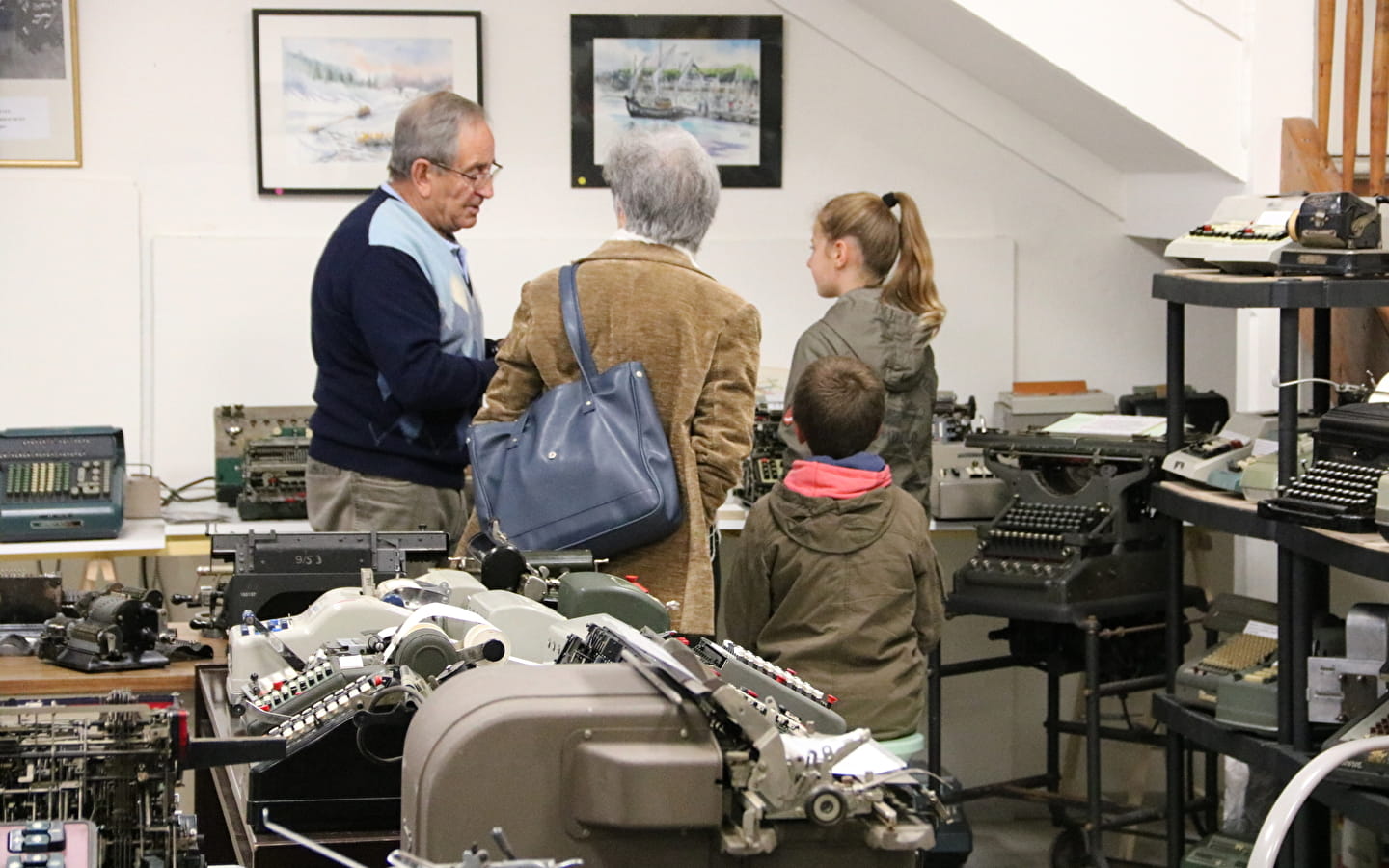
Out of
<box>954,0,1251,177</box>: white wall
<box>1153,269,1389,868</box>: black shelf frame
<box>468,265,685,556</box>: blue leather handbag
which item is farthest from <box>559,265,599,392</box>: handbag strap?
<box>954,0,1251,177</box>: white wall

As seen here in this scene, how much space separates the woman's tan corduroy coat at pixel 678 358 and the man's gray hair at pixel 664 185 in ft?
0.18

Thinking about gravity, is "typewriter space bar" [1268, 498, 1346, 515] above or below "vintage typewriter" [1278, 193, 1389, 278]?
below

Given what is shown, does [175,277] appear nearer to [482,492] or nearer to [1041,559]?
[482,492]

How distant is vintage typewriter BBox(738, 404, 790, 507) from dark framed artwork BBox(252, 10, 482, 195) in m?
1.41

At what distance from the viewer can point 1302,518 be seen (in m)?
3.31

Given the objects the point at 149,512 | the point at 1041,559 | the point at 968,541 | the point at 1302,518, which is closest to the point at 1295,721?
the point at 1302,518

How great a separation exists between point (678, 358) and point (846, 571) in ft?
1.82

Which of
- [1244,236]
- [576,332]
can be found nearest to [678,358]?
[576,332]

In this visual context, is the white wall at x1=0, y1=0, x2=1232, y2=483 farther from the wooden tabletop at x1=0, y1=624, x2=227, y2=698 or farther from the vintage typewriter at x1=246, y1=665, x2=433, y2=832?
the vintage typewriter at x1=246, y1=665, x2=433, y2=832

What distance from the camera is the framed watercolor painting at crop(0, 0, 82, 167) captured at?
5156 millimetres

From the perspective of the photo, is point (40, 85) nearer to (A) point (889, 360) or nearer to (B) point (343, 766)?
(A) point (889, 360)

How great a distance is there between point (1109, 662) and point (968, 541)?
80 centimetres

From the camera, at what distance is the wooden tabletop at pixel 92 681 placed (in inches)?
118

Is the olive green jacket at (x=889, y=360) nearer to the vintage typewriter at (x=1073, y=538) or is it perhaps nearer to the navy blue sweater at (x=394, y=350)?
the vintage typewriter at (x=1073, y=538)
